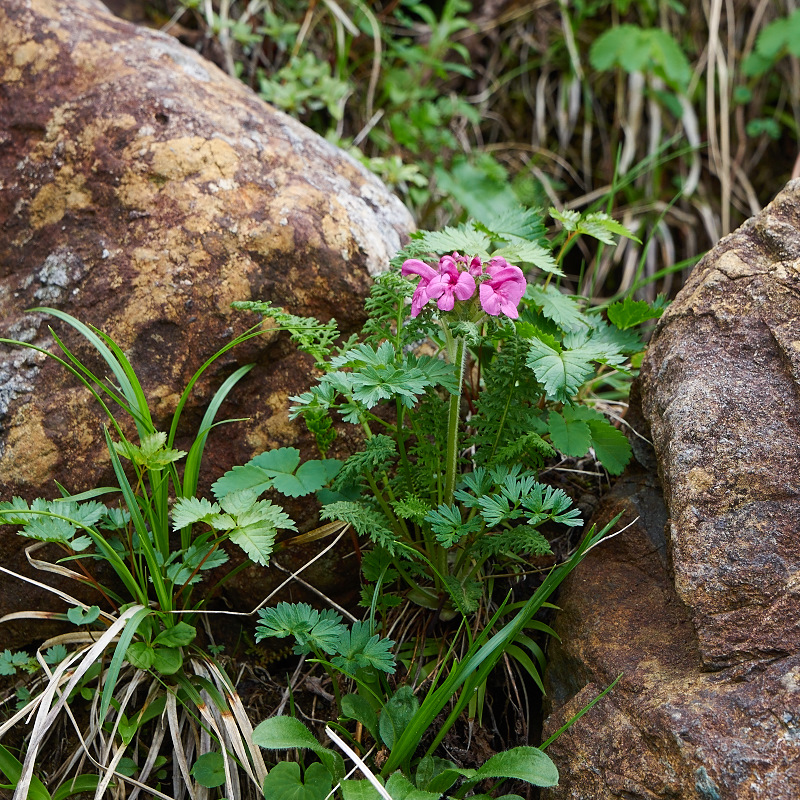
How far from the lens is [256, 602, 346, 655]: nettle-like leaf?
146 centimetres

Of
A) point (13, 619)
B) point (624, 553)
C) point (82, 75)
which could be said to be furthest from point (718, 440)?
point (82, 75)

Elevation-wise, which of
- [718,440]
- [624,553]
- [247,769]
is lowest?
[247,769]

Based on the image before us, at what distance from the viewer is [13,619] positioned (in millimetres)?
1717

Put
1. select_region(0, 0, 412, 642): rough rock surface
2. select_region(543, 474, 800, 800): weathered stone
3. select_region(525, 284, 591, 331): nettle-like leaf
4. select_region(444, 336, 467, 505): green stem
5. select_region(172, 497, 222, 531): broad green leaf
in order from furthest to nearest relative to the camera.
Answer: select_region(0, 0, 412, 642): rough rock surface → select_region(525, 284, 591, 331): nettle-like leaf → select_region(444, 336, 467, 505): green stem → select_region(172, 497, 222, 531): broad green leaf → select_region(543, 474, 800, 800): weathered stone

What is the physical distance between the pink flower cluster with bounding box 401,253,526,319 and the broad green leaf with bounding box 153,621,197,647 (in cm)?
83

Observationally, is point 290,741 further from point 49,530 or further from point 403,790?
point 49,530

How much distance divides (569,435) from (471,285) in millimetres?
436

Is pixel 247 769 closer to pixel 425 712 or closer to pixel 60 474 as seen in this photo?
pixel 425 712

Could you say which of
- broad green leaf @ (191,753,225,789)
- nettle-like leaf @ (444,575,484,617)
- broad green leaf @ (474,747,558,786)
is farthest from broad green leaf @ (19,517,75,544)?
broad green leaf @ (474,747,558,786)

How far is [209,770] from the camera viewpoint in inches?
60.2

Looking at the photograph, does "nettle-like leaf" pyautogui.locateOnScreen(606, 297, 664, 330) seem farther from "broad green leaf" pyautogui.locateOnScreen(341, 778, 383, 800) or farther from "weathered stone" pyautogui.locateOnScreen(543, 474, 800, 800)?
"broad green leaf" pyautogui.locateOnScreen(341, 778, 383, 800)

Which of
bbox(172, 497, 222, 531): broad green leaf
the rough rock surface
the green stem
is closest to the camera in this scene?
bbox(172, 497, 222, 531): broad green leaf

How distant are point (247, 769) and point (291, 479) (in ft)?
1.91

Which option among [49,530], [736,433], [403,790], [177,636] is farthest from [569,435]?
[49,530]
